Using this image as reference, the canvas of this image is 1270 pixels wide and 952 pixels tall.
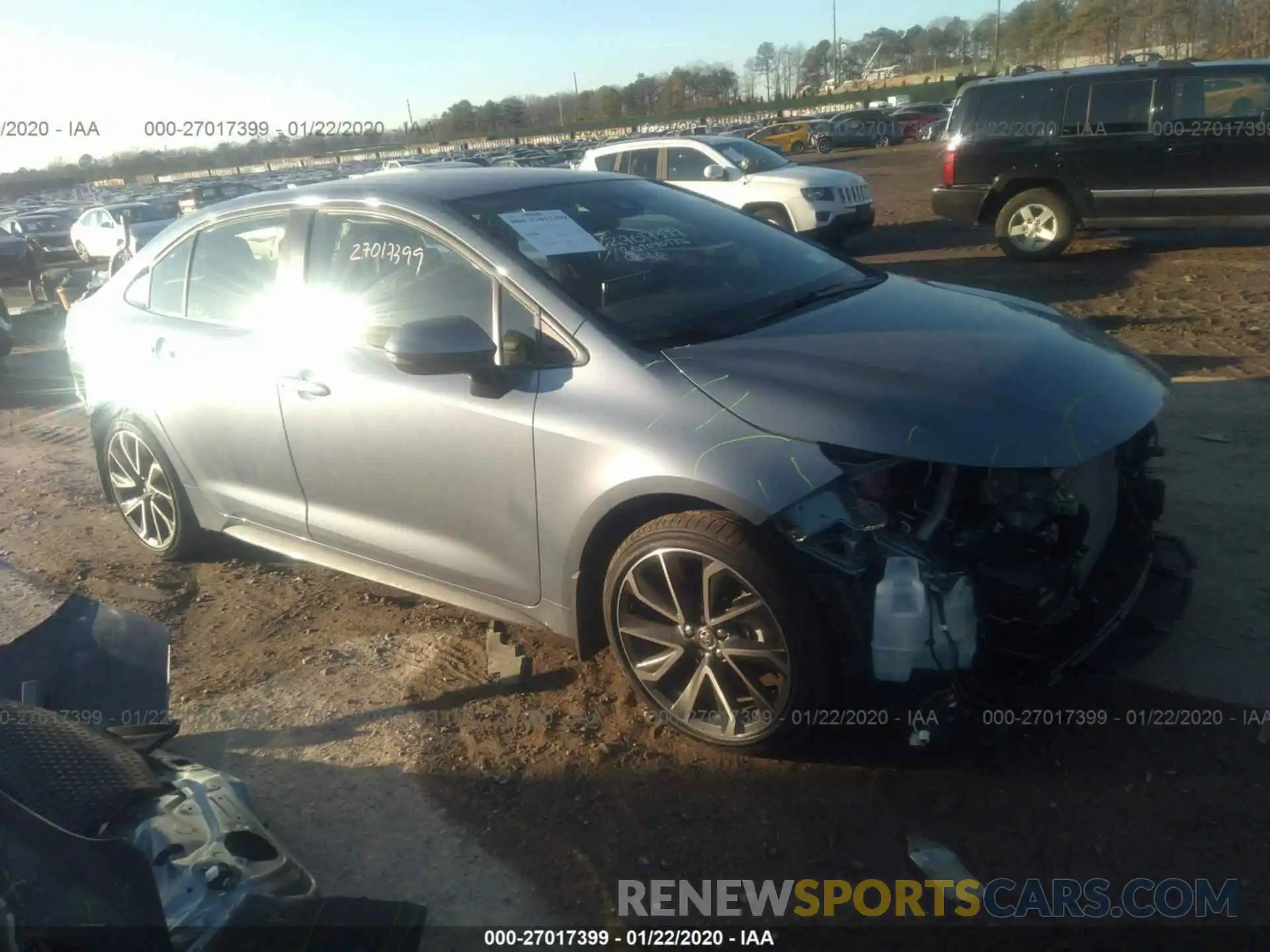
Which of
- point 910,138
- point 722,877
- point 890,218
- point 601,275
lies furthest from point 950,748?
point 910,138

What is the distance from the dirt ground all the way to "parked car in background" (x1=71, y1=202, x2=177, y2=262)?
60.8ft

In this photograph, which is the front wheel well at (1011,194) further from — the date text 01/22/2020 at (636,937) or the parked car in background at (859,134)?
the parked car in background at (859,134)

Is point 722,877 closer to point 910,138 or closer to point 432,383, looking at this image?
point 432,383

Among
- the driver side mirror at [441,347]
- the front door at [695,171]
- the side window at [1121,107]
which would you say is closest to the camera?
the driver side mirror at [441,347]

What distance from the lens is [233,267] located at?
432 cm

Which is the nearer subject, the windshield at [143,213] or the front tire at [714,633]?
the front tire at [714,633]

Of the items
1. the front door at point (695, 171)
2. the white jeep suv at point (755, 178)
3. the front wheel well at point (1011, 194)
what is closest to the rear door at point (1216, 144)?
the front wheel well at point (1011, 194)

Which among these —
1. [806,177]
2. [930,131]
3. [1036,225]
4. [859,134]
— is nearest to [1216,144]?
[1036,225]

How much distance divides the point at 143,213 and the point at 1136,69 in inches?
751

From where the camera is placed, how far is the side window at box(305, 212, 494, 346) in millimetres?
3479

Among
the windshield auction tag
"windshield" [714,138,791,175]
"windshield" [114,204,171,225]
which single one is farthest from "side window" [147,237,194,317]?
"windshield" [114,204,171,225]

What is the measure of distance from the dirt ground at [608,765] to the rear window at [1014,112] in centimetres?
698

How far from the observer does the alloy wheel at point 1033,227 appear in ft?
36.5

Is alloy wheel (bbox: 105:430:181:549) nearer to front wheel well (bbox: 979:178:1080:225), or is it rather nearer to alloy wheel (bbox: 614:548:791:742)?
alloy wheel (bbox: 614:548:791:742)
